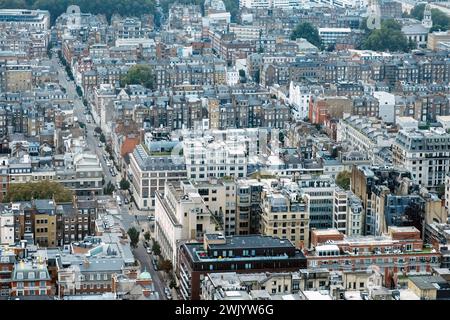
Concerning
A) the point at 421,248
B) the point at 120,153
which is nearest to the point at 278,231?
the point at 421,248

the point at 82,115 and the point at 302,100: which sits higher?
the point at 302,100

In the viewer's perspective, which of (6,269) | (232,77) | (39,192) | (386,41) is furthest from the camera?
(386,41)

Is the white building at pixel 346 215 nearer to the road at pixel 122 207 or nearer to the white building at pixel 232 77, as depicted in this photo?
the road at pixel 122 207

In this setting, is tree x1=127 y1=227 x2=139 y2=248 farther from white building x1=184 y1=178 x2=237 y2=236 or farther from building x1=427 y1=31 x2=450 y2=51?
building x1=427 y1=31 x2=450 y2=51

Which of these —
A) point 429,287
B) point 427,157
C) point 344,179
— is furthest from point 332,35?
point 429,287

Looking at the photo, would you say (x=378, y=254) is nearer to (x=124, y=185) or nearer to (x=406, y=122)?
(x=124, y=185)

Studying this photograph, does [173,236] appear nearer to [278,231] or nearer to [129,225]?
[278,231]
